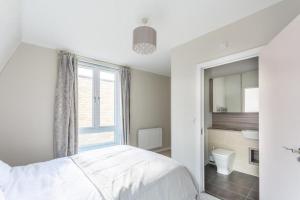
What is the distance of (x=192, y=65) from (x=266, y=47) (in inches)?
40.7

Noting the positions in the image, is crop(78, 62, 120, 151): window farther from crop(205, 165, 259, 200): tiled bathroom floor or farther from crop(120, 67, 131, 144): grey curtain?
crop(205, 165, 259, 200): tiled bathroom floor

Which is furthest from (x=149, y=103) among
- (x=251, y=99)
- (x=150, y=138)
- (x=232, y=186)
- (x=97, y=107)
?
(x=232, y=186)

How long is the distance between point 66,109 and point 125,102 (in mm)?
1317

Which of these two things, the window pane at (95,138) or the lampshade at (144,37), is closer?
the lampshade at (144,37)

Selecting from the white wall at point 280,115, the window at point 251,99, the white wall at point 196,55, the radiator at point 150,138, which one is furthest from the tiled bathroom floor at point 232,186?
the radiator at point 150,138

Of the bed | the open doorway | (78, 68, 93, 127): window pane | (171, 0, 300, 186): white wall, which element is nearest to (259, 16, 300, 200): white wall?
(171, 0, 300, 186): white wall

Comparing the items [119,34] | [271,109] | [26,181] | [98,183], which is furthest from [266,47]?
[26,181]

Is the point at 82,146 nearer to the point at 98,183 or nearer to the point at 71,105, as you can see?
the point at 71,105

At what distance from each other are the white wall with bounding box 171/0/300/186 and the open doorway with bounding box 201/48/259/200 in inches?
14.1

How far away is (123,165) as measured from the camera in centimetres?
166

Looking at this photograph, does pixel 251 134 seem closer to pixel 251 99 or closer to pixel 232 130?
pixel 232 130

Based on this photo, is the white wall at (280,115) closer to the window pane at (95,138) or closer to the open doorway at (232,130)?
the open doorway at (232,130)

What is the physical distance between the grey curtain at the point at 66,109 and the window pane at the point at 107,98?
676mm

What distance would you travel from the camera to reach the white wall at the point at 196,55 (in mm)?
1688
